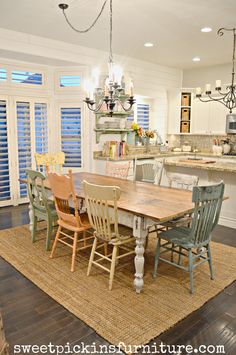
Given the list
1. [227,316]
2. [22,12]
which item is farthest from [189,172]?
[22,12]

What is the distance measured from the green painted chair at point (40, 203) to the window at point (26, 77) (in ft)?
8.63

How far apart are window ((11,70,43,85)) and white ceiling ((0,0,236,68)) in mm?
902

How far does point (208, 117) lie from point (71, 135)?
3489 mm

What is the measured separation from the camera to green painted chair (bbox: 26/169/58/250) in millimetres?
3342

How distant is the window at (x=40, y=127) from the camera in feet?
18.6

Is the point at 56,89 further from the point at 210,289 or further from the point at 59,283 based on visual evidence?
the point at 210,289

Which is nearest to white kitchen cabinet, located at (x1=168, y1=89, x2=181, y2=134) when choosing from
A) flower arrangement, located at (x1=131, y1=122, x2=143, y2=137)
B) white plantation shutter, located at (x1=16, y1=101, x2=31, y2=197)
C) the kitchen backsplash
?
the kitchen backsplash

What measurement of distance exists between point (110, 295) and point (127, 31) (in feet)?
12.8

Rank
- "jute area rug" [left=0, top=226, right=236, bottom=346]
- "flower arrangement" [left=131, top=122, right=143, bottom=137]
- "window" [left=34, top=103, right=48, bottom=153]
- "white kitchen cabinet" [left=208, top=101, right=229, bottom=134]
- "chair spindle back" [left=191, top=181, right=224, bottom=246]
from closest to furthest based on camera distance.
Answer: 1. "jute area rug" [left=0, top=226, right=236, bottom=346]
2. "chair spindle back" [left=191, top=181, right=224, bottom=246]
3. "window" [left=34, top=103, right=48, bottom=153]
4. "flower arrangement" [left=131, top=122, right=143, bottom=137]
5. "white kitchen cabinet" [left=208, top=101, right=229, bottom=134]

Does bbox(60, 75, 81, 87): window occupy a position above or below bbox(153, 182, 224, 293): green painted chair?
above

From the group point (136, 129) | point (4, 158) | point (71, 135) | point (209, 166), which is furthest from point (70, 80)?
point (209, 166)

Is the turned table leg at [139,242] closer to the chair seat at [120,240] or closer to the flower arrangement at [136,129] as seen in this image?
the chair seat at [120,240]

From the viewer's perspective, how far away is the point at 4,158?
5305 mm

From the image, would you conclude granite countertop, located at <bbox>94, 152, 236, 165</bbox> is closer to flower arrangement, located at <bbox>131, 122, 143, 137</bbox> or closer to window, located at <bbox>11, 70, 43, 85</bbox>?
flower arrangement, located at <bbox>131, 122, 143, 137</bbox>
